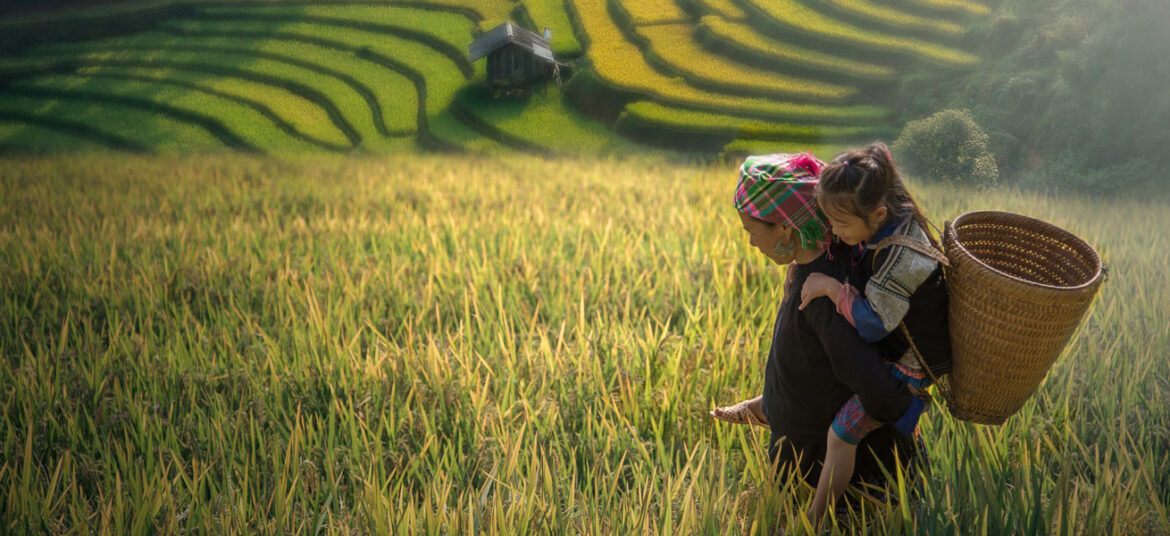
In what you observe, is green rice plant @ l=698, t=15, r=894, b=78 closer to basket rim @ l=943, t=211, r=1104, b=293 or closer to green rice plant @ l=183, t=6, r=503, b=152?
green rice plant @ l=183, t=6, r=503, b=152

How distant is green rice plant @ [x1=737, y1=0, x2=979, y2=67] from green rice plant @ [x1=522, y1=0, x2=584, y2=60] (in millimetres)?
1650

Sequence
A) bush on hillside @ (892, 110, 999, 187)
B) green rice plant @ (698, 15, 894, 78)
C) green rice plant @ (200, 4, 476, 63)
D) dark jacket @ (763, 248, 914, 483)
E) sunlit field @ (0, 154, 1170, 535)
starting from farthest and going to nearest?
green rice plant @ (200, 4, 476, 63) → green rice plant @ (698, 15, 894, 78) → bush on hillside @ (892, 110, 999, 187) → sunlit field @ (0, 154, 1170, 535) → dark jacket @ (763, 248, 914, 483)

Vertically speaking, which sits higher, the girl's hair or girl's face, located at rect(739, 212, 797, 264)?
the girl's hair

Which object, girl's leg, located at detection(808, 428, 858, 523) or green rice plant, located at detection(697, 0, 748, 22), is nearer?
girl's leg, located at detection(808, 428, 858, 523)

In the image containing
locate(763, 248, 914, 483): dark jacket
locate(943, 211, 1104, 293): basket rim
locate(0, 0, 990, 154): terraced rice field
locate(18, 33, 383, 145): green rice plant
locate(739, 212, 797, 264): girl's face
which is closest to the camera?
locate(943, 211, 1104, 293): basket rim

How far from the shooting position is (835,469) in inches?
50.3

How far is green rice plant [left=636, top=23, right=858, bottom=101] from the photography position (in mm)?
5965

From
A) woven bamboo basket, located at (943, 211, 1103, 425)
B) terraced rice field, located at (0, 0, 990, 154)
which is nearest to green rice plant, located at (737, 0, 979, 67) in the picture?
terraced rice field, located at (0, 0, 990, 154)

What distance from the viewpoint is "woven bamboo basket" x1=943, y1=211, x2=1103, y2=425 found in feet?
3.51

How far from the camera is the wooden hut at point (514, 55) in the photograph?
18.0ft

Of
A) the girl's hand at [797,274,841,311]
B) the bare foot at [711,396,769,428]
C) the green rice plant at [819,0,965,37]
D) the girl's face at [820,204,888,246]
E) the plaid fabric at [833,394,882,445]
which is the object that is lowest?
the bare foot at [711,396,769,428]

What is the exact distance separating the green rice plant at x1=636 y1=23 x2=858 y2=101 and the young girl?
498 centimetres

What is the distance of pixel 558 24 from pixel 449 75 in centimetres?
114

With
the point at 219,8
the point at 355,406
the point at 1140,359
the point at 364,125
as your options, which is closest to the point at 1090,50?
the point at 1140,359
